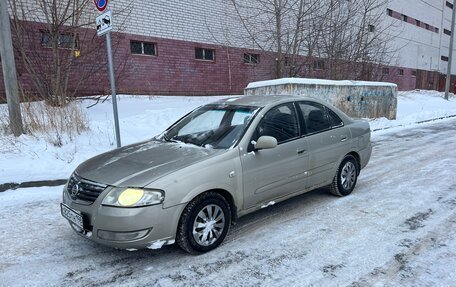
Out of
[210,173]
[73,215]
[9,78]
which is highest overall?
[9,78]

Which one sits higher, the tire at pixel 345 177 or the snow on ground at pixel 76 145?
the snow on ground at pixel 76 145

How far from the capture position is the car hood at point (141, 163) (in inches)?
130

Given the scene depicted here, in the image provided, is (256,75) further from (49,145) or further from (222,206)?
(222,206)

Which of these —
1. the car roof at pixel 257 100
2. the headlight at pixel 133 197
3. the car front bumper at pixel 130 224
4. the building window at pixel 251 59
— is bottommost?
the car front bumper at pixel 130 224

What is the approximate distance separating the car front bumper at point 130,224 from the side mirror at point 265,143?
3.68 feet

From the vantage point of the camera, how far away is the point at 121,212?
10.3 feet

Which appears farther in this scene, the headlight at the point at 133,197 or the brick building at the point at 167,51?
the brick building at the point at 167,51

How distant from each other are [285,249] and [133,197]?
64.3 inches

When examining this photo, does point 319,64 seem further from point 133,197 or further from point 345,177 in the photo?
point 133,197

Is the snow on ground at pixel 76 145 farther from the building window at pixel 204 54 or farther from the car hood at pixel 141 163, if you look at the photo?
the building window at pixel 204 54

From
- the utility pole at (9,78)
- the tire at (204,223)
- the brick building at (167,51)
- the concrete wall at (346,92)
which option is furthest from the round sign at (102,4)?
the concrete wall at (346,92)

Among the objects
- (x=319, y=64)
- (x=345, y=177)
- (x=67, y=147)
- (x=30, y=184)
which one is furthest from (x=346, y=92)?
(x=30, y=184)

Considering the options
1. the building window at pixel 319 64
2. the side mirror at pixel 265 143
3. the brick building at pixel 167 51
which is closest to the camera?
the side mirror at pixel 265 143

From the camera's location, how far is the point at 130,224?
3.13m
